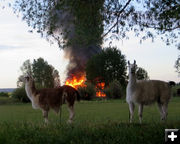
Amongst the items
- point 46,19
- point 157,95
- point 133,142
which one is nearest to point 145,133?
point 133,142

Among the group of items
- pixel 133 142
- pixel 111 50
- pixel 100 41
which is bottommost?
pixel 133 142

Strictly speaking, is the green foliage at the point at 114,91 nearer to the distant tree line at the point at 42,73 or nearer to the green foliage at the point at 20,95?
the distant tree line at the point at 42,73

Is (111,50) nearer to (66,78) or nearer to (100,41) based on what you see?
(66,78)

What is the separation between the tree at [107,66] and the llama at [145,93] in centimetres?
5035

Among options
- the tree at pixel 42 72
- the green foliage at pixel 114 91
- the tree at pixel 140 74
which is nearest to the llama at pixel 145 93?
the tree at pixel 140 74

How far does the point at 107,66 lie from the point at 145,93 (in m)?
52.5

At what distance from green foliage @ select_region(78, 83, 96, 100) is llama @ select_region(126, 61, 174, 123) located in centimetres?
3535

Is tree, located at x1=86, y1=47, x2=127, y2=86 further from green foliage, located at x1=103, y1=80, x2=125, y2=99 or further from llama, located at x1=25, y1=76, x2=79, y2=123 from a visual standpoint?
llama, located at x1=25, y1=76, x2=79, y2=123

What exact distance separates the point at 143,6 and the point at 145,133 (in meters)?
7.90

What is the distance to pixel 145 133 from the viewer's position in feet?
28.9

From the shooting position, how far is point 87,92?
50.0m

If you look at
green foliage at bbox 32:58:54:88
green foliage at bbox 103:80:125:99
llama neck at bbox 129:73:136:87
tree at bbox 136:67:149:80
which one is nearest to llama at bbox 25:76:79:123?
llama neck at bbox 129:73:136:87

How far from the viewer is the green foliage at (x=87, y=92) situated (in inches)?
1941

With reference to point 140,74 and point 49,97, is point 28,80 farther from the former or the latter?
point 140,74
